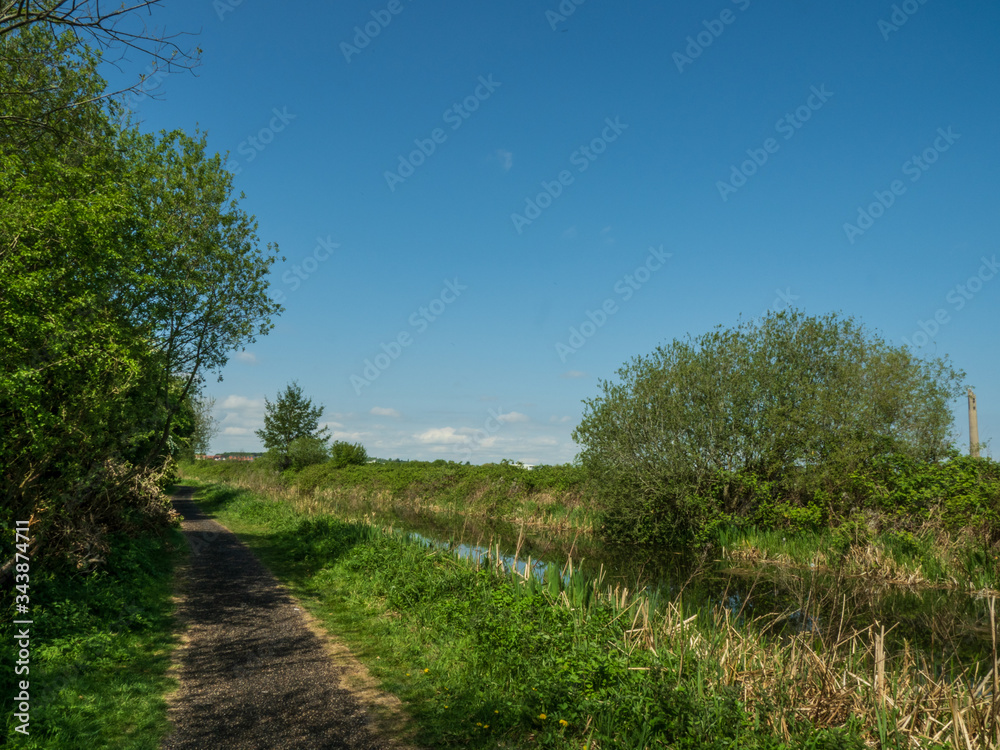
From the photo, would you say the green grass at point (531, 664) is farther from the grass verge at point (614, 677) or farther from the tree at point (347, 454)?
the tree at point (347, 454)

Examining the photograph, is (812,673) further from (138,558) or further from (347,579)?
(138,558)

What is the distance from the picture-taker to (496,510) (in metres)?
31.5

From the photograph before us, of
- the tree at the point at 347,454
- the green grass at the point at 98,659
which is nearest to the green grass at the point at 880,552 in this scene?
the green grass at the point at 98,659

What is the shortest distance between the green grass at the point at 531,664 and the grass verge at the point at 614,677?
0.02 metres

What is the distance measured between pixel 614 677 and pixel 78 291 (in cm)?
902

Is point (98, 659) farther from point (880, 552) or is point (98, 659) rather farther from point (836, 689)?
point (880, 552)

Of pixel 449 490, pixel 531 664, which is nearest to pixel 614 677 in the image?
pixel 531 664

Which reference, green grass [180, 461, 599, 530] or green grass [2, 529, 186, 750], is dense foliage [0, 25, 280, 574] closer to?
green grass [2, 529, 186, 750]

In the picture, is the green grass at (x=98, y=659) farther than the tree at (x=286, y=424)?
No

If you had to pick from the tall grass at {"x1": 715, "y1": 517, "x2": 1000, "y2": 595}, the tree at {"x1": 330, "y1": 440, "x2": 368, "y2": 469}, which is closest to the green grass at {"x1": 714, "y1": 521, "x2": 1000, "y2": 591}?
the tall grass at {"x1": 715, "y1": 517, "x2": 1000, "y2": 595}

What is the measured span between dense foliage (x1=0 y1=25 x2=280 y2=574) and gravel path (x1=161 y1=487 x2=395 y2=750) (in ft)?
9.60

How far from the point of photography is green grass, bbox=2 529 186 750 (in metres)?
5.67

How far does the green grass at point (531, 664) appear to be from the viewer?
5.18m

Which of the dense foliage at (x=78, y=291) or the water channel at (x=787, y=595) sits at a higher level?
the dense foliage at (x=78, y=291)
